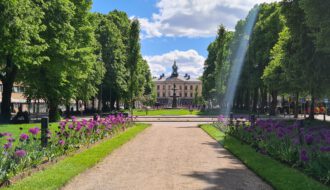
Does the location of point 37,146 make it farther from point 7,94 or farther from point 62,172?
point 7,94

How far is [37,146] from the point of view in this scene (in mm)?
11570

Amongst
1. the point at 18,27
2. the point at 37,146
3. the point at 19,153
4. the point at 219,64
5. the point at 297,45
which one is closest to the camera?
the point at 19,153

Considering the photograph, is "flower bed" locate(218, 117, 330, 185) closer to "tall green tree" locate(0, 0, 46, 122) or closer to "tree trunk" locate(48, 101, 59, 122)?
"tall green tree" locate(0, 0, 46, 122)

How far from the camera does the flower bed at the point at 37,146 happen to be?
9399 millimetres

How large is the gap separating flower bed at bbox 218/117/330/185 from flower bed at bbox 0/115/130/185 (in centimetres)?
639

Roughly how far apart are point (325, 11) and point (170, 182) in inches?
515

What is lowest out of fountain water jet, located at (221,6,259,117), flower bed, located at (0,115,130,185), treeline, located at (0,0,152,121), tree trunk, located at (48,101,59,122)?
flower bed, located at (0,115,130,185)

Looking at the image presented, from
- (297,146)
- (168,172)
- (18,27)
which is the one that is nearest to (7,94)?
(18,27)

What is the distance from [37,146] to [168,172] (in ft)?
11.6

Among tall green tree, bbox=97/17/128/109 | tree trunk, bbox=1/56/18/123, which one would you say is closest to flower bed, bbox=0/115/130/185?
tree trunk, bbox=1/56/18/123

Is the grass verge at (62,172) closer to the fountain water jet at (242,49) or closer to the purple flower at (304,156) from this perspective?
the purple flower at (304,156)

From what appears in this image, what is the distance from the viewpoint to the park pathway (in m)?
9.18

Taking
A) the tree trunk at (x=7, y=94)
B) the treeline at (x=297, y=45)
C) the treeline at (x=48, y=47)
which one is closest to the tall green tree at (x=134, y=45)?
the treeline at (x=48, y=47)

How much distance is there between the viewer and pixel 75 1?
1443 inches
